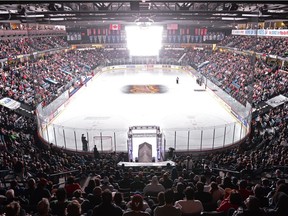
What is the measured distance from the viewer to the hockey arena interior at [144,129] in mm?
5480

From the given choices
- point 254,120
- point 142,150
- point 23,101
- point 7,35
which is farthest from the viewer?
point 7,35

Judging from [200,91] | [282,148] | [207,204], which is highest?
[207,204]

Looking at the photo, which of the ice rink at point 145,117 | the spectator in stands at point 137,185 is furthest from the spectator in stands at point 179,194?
the ice rink at point 145,117

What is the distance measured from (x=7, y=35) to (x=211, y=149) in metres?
28.1

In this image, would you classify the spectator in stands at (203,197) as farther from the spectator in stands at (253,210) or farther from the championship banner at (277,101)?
the championship banner at (277,101)

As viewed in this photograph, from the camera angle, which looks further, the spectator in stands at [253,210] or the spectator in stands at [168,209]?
the spectator in stands at [168,209]

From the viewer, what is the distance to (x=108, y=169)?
10000 millimetres

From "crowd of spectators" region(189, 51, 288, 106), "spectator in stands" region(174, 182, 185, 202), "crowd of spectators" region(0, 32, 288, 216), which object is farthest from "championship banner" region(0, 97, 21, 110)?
"spectator in stands" region(174, 182, 185, 202)

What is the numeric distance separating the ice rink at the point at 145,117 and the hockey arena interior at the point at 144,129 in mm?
106

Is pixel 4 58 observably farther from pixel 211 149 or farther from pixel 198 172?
pixel 198 172

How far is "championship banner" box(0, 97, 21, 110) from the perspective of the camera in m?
21.4

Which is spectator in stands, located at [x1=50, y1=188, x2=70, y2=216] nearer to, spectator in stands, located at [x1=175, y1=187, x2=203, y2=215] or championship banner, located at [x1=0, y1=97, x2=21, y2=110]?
spectator in stands, located at [x1=175, y1=187, x2=203, y2=215]

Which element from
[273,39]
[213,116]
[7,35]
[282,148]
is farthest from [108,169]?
[273,39]

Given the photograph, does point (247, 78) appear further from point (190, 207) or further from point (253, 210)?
point (253, 210)
